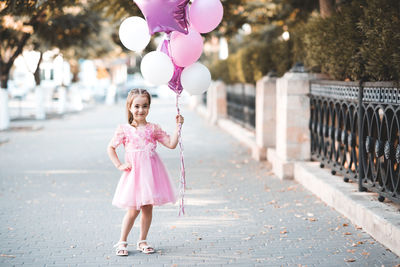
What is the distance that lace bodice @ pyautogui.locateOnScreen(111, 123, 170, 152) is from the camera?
5613 millimetres

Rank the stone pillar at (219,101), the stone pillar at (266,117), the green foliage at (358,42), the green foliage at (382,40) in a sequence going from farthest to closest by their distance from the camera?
the stone pillar at (219,101), the stone pillar at (266,117), the green foliage at (358,42), the green foliage at (382,40)

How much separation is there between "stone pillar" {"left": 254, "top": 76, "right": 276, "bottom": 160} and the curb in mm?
2656

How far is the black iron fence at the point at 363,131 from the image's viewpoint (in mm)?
6367

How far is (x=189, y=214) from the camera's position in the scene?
7410 mm

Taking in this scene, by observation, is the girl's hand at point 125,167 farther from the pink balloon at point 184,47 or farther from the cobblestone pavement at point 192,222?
the pink balloon at point 184,47

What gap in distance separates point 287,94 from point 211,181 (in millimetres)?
1869

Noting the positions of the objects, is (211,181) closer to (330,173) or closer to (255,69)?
(330,173)

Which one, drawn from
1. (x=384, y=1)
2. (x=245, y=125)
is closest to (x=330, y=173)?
(x=384, y=1)

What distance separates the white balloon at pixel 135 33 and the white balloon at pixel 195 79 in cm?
51

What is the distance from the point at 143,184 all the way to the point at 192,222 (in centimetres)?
160

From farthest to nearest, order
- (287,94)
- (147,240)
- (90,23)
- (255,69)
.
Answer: (90,23) → (255,69) → (287,94) → (147,240)

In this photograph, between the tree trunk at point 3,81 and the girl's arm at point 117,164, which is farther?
the tree trunk at point 3,81

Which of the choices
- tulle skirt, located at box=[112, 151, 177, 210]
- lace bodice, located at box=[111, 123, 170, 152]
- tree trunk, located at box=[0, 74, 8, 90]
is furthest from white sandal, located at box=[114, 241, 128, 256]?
tree trunk, located at box=[0, 74, 8, 90]

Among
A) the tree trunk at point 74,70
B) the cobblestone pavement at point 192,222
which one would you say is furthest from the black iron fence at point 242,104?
the tree trunk at point 74,70
